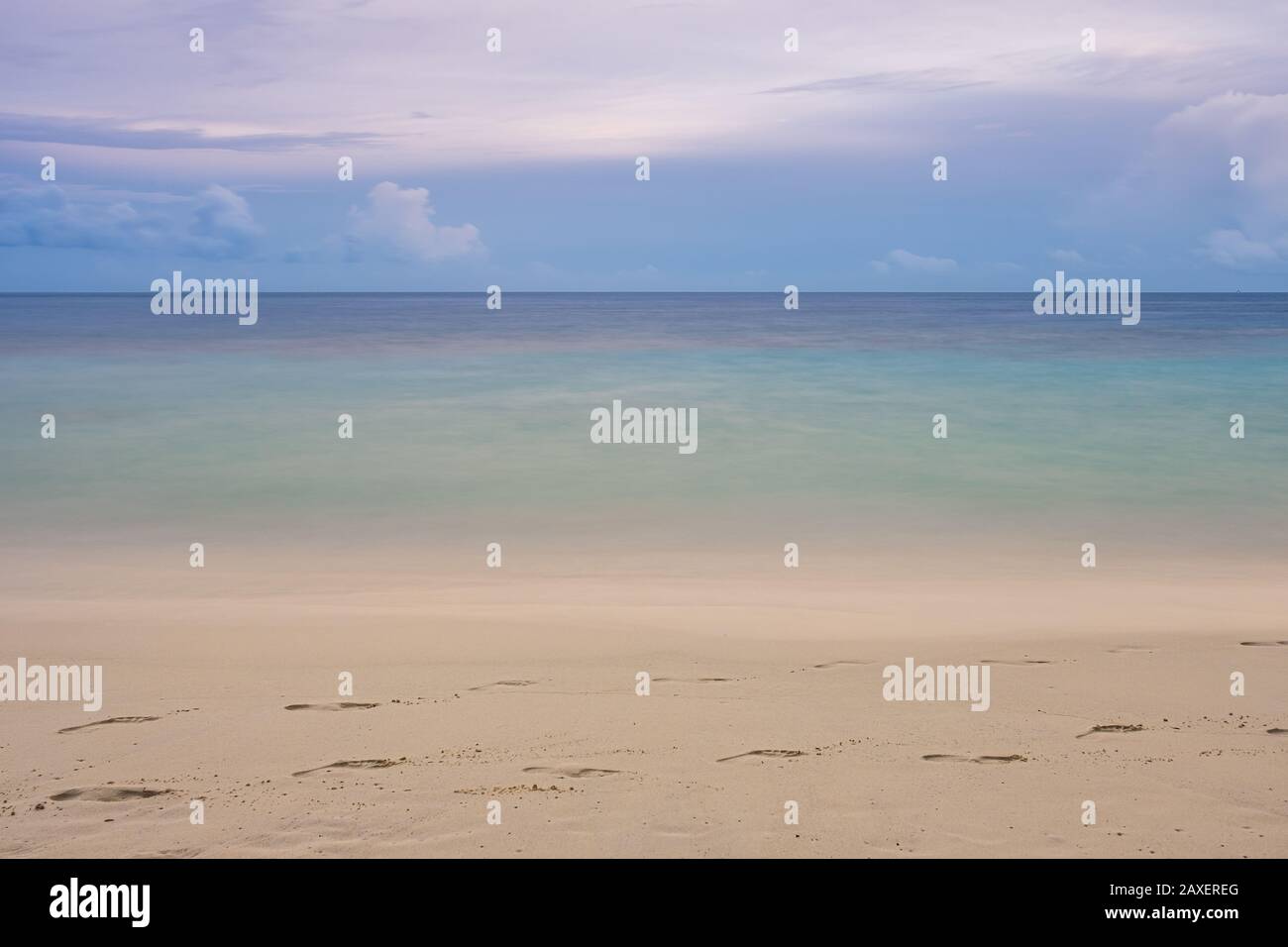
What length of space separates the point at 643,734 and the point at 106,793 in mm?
2721

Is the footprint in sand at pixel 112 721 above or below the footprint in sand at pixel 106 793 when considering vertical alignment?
above

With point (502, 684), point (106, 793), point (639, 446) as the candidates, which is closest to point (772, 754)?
point (502, 684)

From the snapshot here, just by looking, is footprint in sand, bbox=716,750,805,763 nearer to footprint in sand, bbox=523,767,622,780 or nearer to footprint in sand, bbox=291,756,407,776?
footprint in sand, bbox=523,767,622,780

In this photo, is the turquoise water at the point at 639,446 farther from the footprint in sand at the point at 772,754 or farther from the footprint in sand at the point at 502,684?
the footprint in sand at the point at 772,754

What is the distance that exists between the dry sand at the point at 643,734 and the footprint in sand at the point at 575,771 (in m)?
0.02

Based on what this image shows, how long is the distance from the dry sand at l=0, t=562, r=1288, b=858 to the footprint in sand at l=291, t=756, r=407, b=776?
0.02 metres

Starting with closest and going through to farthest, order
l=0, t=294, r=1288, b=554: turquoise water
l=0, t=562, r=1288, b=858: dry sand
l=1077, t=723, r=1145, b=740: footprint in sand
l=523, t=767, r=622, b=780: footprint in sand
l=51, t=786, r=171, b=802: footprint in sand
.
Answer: l=0, t=562, r=1288, b=858: dry sand < l=51, t=786, r=171, b=802: footprint in sand < l=523, t=767, r=622, b=780: footprint in sand < l=1077, t=723, r=1145, b=740: footprint in sand < l=0, t=294, r=1288, b=554: turquoise water

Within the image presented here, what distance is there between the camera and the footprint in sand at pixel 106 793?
16.5ft

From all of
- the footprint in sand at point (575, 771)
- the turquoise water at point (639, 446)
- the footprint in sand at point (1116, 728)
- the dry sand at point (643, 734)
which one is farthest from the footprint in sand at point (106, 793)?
the turquoise water at point (639, 446)

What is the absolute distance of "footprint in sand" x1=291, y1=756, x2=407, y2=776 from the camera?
5366 millimetres

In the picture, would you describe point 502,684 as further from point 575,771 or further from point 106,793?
point 106,793

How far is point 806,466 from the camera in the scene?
18.6 m

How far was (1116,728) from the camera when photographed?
5.97 metres

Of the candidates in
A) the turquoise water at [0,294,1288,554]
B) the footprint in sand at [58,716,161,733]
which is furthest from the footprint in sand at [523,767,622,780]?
the turquoise water at [0,294,1288,554]
